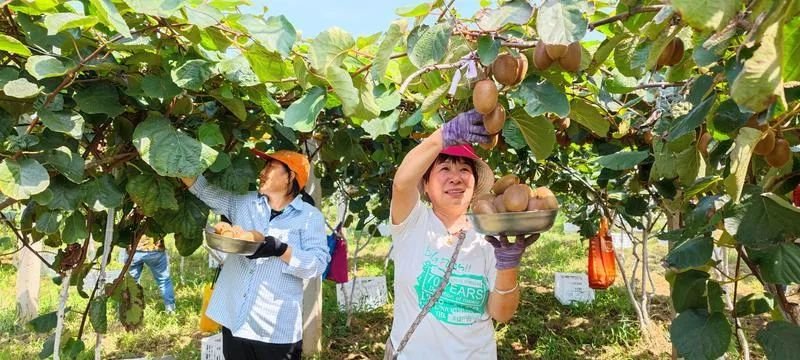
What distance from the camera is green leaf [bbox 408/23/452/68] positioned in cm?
75

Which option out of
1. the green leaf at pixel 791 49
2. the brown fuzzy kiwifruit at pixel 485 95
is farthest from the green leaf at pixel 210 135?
the green leaf at pixel 791 49

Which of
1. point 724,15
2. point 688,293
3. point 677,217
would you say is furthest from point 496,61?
point 677,217

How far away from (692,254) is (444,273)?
2.20 ft

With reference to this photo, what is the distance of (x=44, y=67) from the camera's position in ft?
3.44

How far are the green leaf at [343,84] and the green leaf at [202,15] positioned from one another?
24 cm

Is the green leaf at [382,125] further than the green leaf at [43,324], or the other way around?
the green leaf at [43,324]

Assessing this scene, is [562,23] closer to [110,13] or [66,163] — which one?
[110,13]

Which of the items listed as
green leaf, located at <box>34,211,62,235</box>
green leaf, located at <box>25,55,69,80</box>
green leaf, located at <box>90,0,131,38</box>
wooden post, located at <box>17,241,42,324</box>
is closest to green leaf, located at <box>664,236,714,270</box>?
green leaf, located at <box>90,0,131,38</box>

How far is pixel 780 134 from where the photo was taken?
81 cm

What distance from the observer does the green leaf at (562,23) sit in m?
0.62

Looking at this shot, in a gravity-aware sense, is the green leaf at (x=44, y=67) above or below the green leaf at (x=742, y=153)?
above

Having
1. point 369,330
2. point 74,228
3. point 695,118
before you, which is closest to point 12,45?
point 74,228

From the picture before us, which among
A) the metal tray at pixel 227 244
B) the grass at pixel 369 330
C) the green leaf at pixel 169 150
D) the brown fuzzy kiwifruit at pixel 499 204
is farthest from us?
the grass at pixel 369 330

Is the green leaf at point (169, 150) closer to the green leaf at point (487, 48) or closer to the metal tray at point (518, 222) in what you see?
the metal tray at point (518, 222)
